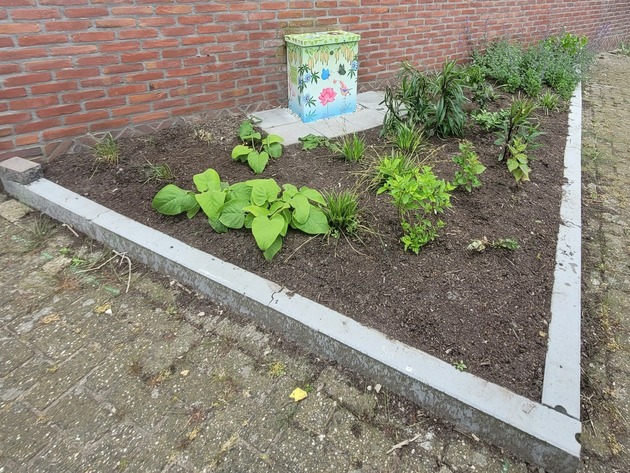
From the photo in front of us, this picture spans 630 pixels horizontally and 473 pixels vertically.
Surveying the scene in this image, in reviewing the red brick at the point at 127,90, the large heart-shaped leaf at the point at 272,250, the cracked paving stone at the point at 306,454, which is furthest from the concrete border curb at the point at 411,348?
the red brick at the point at 127,90

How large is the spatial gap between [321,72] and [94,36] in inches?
74.2

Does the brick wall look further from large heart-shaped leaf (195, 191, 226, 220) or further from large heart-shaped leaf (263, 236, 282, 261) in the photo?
large heart-shaped leaf (263, 236, 282, 261)

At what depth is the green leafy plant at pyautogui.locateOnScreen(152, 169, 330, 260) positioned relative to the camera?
2.22m

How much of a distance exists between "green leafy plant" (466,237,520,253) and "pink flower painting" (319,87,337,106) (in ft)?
7.56

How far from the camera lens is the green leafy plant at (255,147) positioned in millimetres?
2992

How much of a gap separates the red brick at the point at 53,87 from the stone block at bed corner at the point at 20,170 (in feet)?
1.63

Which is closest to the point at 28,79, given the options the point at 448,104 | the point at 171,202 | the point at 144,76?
the point at 144,76

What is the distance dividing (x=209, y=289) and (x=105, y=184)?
133cm

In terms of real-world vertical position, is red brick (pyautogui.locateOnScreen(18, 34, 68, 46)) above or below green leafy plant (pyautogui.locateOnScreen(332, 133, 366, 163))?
above

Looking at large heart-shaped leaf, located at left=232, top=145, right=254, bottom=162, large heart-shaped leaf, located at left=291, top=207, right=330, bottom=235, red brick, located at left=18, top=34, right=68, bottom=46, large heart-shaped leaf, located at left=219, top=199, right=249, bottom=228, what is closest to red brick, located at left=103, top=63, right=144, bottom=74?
red brick, located at left=18, top=34, right=68, bottom=46

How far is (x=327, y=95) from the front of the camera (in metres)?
4.05

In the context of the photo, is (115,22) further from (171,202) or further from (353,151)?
(353,151)

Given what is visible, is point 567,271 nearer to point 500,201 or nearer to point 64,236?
point 500,201

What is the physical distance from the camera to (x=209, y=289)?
7.11 feet
